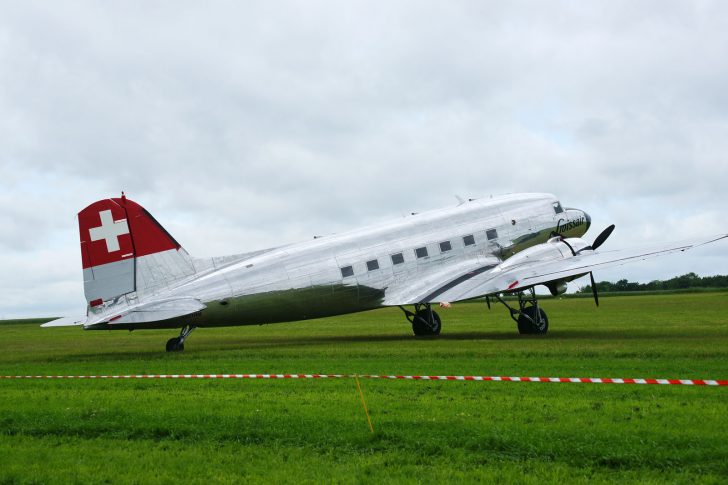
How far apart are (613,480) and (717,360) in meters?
10.4

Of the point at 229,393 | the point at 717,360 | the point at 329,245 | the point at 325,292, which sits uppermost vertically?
the point at 329,245

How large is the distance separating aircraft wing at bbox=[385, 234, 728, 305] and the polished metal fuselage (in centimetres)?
113

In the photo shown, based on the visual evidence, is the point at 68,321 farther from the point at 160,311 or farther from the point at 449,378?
the point at 449,378

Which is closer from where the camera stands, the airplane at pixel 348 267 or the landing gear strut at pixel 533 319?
the airplane at pixel 348 267

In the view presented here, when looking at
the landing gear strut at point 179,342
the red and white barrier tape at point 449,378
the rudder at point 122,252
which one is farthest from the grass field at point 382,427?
the landing gear strut at point 179,342

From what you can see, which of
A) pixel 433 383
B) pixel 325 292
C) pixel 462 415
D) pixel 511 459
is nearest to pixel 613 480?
pixel 511 459

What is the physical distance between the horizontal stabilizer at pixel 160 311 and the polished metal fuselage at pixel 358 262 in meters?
0.21

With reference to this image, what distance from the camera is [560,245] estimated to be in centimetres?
2739

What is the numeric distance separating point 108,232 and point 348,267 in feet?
25.8

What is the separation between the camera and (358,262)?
25.7 metres

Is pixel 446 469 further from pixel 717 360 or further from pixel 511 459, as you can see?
pixel 717 360

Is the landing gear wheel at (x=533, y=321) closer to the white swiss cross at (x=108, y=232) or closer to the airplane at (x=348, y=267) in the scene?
the airplane at (x=348, y=267)

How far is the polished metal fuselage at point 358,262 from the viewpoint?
74.6 ft

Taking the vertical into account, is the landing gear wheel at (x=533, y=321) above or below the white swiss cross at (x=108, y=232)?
below
